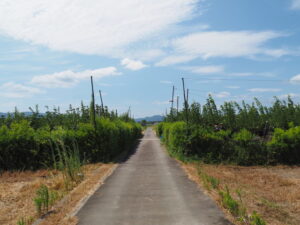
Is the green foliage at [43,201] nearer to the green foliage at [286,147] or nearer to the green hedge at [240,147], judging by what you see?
the green hedge at [240,147]

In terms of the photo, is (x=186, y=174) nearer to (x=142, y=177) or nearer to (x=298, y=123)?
(x=142, y=177)

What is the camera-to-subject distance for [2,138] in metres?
15.4

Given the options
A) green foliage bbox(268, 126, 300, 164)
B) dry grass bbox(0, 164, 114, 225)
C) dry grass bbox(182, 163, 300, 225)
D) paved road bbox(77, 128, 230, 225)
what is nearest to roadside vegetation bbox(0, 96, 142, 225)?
dry grass bbox(0, 164, 114, 225)

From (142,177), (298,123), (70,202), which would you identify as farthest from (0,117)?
(298,123)

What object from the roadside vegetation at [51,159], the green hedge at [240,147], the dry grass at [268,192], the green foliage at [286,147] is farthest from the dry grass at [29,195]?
the green foliage at [286,147]

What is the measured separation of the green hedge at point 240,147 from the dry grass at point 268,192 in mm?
896

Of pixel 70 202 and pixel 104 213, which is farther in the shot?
pixel 70 202

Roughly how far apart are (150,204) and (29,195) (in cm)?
434

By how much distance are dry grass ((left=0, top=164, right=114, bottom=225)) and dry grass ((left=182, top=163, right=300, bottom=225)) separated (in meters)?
3.65

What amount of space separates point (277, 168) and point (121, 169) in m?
7.88

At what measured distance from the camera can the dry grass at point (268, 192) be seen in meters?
6.79

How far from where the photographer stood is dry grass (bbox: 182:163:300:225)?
679cm

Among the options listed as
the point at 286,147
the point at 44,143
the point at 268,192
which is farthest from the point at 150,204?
the point at 286,147

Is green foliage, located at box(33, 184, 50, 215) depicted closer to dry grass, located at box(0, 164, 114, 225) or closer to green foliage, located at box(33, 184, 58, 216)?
green foliage, located at box(33, 184, 58, 216)
